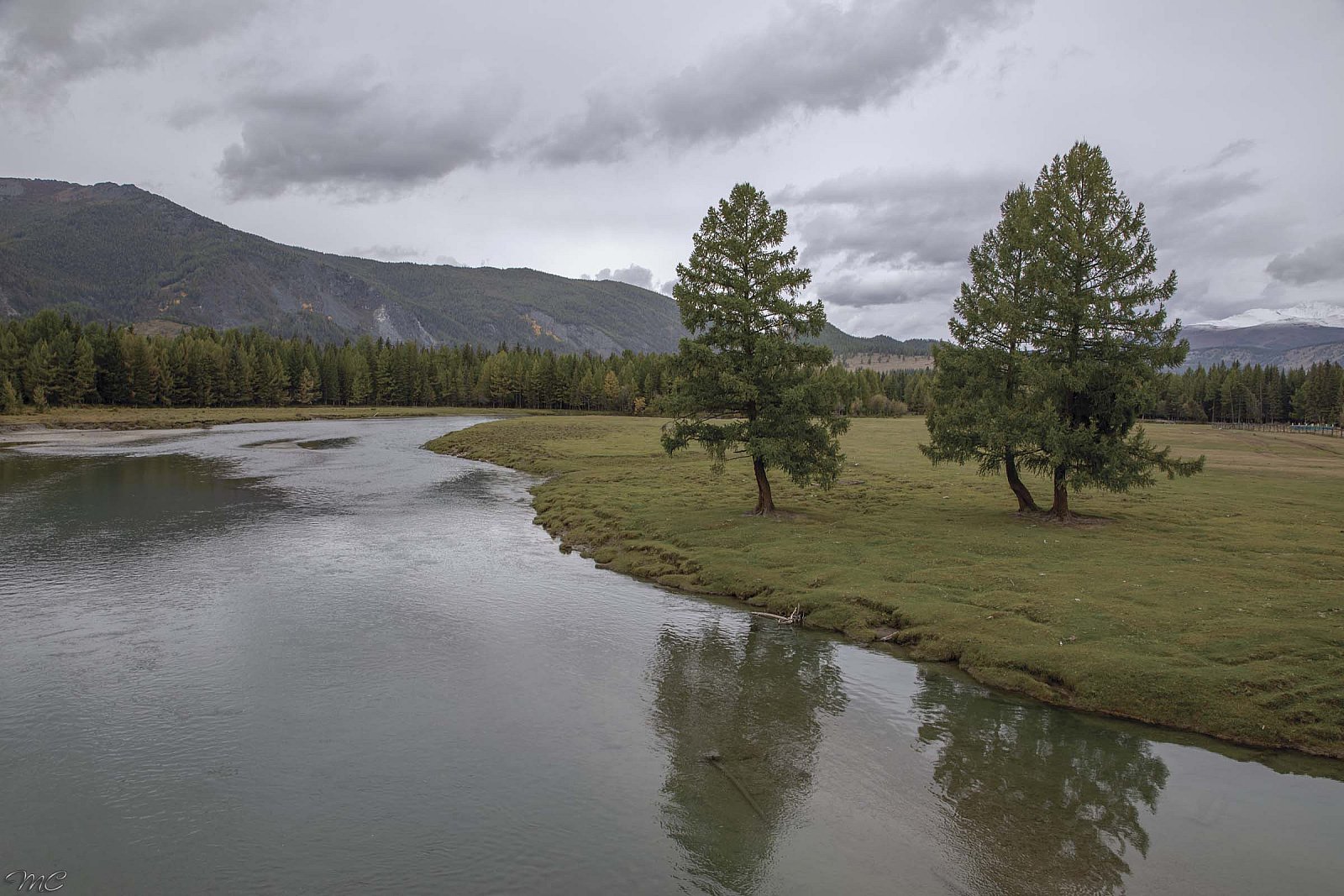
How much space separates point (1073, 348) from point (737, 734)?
27485 millimetres

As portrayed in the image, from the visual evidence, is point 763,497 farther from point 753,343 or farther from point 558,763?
point 558,763

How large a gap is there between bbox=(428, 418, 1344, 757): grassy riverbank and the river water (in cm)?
153

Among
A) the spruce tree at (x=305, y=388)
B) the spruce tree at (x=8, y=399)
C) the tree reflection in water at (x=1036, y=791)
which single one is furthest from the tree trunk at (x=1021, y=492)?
the spruce tree at (x=305, y=388)

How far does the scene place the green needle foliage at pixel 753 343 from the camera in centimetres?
3672

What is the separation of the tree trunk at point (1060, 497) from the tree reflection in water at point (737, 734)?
18.8 m

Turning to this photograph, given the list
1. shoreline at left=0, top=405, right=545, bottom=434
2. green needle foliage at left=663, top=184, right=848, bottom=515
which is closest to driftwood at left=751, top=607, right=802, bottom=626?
green needle foliage at left=663, top=184, right=848, bottom=515

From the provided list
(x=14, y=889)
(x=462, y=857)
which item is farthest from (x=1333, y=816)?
(x=14, y=889)

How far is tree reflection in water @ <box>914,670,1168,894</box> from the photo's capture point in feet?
39.6

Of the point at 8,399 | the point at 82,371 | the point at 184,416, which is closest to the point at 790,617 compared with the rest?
the point at 184,416

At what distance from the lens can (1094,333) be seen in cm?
3428

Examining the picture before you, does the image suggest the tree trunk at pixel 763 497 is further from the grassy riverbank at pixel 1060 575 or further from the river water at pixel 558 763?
the river water at pixel 558 763

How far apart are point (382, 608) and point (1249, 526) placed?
3978cm

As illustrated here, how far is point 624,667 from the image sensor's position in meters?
21.1

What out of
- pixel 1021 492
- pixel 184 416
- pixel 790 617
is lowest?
pixel 790 617
